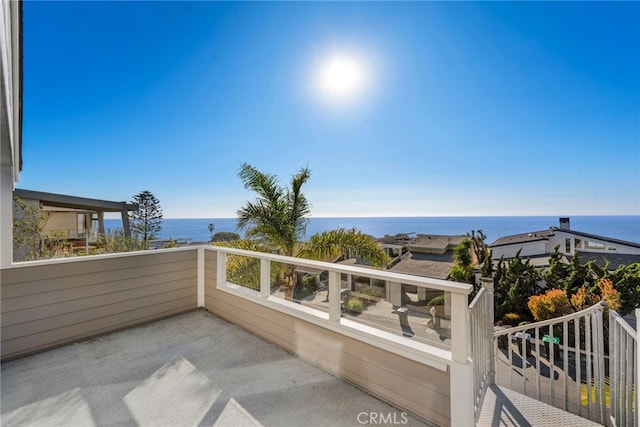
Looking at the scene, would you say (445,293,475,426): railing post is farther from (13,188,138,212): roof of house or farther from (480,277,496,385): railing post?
(13,188,138,212): roof of house

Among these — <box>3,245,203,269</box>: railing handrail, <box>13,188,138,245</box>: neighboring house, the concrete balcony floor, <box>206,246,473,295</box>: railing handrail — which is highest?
<box>13,188,138,245</box>: neighboring house

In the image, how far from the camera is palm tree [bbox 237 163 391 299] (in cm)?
459

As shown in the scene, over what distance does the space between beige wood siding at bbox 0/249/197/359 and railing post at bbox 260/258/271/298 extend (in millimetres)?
1462

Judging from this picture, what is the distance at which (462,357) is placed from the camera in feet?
5.58

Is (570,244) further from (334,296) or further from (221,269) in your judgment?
(221,269)

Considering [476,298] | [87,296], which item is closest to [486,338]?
[476,298]

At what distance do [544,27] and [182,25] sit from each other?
7343 mm

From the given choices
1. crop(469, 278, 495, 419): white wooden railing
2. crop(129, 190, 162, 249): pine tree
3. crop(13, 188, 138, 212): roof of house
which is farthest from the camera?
crop(129, 190, 162, 249): pine tree

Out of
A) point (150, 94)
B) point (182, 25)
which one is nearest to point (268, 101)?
point (182, 25)

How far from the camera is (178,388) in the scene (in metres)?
2.21

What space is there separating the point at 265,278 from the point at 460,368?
2067 mm

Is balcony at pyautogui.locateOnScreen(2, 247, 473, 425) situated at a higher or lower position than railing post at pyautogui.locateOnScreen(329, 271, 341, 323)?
lower

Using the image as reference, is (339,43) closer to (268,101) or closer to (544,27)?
(268,101)

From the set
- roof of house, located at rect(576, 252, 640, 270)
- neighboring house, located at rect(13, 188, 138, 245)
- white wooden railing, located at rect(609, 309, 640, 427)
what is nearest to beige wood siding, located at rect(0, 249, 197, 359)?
white wooden railing, located at rect(609, 309, 640, 427)
